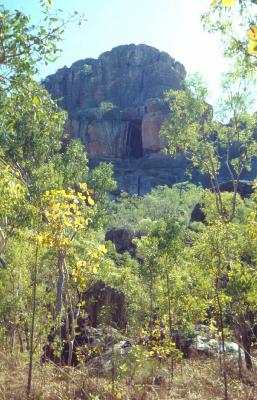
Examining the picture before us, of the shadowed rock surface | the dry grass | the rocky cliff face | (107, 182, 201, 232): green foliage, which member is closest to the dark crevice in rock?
the rocky cliff face

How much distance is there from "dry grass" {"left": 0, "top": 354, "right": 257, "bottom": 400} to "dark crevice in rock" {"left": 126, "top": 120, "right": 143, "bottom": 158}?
61.9 metres

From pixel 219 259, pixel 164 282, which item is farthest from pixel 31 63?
pixel 164 282

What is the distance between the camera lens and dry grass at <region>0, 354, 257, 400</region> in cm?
841

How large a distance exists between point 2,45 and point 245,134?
55.7 feet

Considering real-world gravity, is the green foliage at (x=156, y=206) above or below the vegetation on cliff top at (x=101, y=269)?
above

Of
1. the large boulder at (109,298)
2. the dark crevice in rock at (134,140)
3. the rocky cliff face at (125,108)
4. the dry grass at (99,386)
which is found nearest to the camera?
the dry grass at (99,386)

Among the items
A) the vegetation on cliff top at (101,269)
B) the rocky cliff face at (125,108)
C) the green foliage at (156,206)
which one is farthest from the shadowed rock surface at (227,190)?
the rocky cliff face at (125,108)

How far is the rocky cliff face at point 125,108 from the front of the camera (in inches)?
2785

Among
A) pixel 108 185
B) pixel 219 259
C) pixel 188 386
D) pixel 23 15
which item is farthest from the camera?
pixel 108 185

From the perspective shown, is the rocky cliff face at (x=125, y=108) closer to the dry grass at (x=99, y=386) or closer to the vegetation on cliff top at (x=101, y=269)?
the vegetation on cliff top at (x=101, y=269)

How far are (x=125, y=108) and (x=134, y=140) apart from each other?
7122 mm

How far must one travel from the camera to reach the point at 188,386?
1070 cm

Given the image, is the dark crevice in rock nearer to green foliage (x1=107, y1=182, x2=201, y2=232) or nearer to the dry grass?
→ green foliage (x1=107, y1=182, x2=201, y2=232)

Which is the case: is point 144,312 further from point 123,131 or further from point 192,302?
point 123,131
